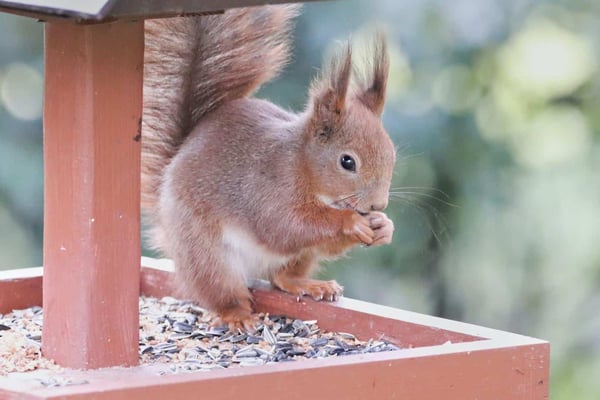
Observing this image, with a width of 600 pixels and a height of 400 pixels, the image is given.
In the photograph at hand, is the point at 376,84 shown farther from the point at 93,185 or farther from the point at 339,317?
the point at 93,185

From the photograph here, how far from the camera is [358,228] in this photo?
2.21 meters

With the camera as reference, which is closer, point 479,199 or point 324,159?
point 324,159

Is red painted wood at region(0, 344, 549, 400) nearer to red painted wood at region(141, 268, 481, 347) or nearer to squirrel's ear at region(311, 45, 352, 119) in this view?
red painted wood at region(141, 268, 481, 347)

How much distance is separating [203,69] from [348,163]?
28 cm

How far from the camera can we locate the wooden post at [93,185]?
1766mm

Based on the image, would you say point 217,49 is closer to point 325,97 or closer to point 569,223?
point 325,97

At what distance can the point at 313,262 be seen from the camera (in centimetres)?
245

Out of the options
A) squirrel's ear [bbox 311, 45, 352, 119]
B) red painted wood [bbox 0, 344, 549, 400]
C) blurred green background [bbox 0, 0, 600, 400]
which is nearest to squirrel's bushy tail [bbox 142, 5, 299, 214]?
squirrel's ear [bbox 311, 45, 352, 119]

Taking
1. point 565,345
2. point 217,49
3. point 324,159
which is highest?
point 217,49

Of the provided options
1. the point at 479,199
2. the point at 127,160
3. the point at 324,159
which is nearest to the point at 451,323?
the point at 324,159

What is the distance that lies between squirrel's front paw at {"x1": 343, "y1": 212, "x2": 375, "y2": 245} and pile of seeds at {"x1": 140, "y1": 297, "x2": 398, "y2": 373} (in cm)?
15

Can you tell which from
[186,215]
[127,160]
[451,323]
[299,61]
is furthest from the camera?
[299,61]

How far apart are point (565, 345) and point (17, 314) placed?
127cm

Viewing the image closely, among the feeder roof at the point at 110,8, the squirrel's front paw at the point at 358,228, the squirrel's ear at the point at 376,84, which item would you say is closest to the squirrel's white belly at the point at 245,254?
the squirrel's front paw at the point at 358,228
